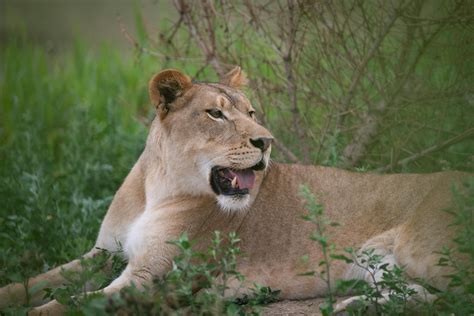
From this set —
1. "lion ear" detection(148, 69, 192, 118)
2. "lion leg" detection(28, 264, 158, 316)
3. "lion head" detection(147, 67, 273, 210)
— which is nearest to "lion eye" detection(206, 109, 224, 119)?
"lion head" detection(147, 67, 273, 210)

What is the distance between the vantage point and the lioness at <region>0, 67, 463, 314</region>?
4461 millimetres

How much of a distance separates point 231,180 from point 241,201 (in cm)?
12

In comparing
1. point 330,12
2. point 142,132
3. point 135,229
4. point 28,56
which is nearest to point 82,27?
point 28,56

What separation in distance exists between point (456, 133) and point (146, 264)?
7.02 ft

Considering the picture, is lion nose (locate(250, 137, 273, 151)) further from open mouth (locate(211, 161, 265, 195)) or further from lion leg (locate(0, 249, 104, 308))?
lion leg (locate(0, 249, 104, 308))

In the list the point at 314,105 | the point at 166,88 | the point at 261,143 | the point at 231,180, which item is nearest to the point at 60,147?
the point at 314,105

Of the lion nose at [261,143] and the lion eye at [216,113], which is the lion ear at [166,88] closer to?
the lion eye at [216,113]

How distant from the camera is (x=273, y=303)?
4512 mm

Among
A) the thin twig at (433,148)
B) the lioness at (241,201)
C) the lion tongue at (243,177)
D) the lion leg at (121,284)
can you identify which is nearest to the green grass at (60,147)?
the lion leg at (121,284)

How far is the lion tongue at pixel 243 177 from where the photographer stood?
4.52 m

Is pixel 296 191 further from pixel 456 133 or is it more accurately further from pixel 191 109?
pixel 456 133

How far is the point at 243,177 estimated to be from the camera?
453cm

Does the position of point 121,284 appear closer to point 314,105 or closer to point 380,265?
point 380,265

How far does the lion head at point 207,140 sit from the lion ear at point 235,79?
0.66ft
